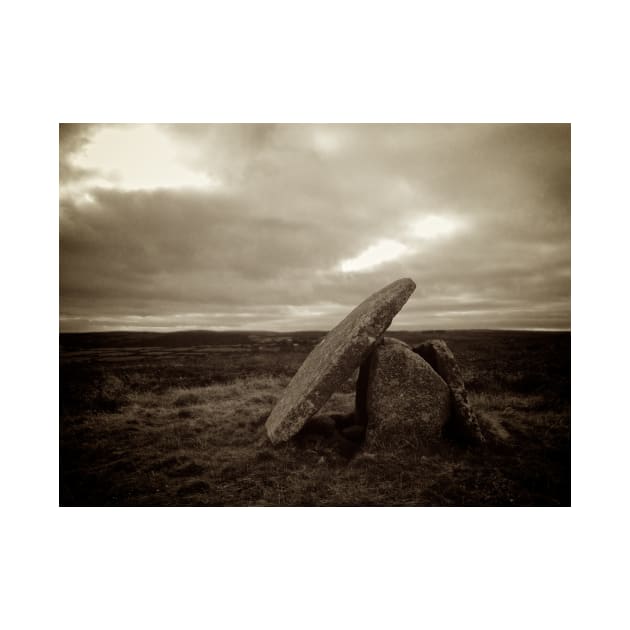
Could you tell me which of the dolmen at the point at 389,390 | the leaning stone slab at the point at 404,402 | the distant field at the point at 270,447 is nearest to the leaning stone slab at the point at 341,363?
the dolmen at the point at 389,390

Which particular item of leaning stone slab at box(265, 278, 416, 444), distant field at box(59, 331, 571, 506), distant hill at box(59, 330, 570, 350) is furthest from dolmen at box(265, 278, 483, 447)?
distant hill at box(59, 330, 570, 350)

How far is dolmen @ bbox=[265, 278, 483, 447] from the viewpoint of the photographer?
5.55 metres

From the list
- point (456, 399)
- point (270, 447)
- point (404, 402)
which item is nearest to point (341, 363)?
point (404, 402)

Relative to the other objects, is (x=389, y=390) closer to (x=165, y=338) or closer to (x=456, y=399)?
(x=456, y=399)

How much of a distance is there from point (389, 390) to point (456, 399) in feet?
3.54

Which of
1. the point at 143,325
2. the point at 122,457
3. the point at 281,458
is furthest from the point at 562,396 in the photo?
the point at 143,325

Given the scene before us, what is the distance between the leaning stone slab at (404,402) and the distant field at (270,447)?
232 millimetres

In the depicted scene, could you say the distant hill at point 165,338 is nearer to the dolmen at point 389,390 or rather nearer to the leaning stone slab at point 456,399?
the leaning stone slab at point 456,399

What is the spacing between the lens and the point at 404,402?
593cm

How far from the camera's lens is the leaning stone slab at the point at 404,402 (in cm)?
589

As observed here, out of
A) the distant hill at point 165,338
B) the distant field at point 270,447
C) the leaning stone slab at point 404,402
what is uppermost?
the distant hill at point 165,338

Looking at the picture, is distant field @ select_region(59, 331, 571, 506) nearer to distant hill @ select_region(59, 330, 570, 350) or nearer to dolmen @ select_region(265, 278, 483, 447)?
distant hill @ select_region(59, 330, 570, 350)

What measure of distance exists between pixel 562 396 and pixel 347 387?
5745 millimetres
